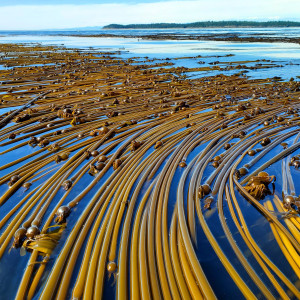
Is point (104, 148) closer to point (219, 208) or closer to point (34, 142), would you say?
point (34, 142)

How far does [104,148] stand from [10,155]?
5.41 feet

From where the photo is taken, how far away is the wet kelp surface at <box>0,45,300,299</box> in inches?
76.3

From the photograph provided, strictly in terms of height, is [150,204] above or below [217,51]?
below

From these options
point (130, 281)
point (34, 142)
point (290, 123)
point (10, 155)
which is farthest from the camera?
point (290, 123)

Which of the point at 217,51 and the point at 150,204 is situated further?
the point at 217,51

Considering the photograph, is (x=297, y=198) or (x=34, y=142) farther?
(x=34, y=142)

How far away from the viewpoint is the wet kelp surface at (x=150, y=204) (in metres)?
1.94

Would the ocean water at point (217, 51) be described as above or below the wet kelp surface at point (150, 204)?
above

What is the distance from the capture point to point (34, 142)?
15.4 ft

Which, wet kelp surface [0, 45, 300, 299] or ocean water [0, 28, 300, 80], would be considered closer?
wet kelp surface [0, 45, 300, 299]

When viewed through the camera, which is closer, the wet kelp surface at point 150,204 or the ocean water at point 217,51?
the wet kelp surface at point 150,204

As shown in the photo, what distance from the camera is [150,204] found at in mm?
2816

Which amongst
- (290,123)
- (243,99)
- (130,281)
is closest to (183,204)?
(130,281)

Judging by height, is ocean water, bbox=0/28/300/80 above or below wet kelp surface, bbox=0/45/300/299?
above
